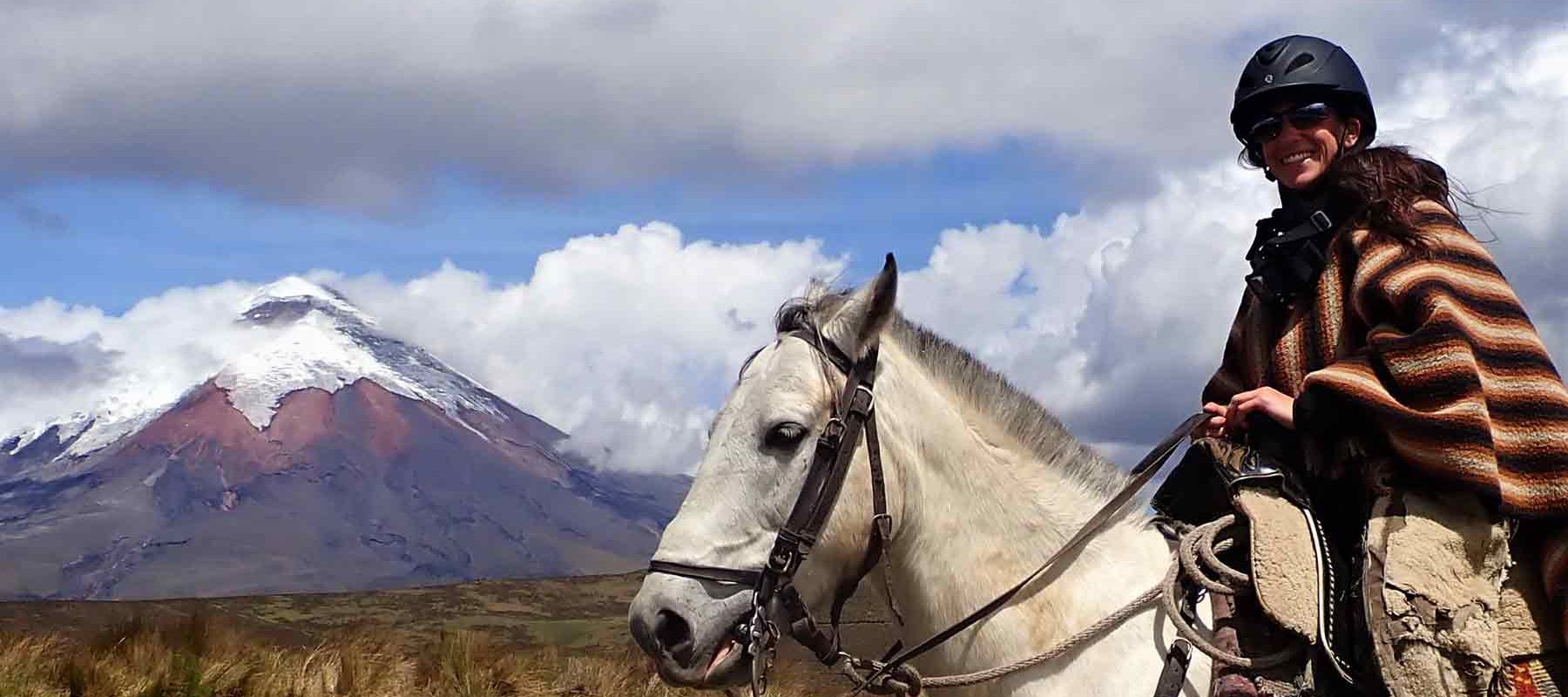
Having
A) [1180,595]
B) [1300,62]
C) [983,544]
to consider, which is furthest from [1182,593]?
[1300,62]

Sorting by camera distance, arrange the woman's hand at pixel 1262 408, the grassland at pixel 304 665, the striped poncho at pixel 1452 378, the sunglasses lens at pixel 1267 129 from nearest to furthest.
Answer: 1. the striped poncho at pixel 1452 378
2. the woman's hand at pixel 1262 408
3. the sunglasses lens at pixel 1267 129
4. the grassland at pixel 304 665

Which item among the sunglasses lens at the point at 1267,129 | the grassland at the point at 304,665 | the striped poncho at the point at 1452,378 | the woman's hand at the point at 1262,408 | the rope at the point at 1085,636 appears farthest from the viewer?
the grassland at the point at 304,665

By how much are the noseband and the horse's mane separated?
337 millimetres

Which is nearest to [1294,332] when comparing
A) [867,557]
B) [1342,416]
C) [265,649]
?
[1342,416]

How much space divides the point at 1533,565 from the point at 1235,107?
188cm

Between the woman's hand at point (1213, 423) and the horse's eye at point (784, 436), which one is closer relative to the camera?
the woman's hand at point (1213, 423)

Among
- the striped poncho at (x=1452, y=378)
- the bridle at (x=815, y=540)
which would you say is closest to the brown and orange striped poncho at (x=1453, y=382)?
the striped poncho at (x=1452, y=378)

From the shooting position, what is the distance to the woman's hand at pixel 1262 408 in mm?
4203

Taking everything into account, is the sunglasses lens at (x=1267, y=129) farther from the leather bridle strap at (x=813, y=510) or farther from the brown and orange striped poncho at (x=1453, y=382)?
the leather bridle strap at (x=813, y=510)

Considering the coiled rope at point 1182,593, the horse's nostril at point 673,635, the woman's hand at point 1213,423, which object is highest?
the woman's hand at point 1213,423

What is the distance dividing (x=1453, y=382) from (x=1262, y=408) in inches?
24.8

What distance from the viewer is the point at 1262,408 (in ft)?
14.0

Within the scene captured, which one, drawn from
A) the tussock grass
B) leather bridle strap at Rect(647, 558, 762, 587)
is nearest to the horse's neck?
leather bridle strap at Rect(647, 558, 762, 587)

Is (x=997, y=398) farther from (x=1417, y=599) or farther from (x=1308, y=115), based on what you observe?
(x=1417, y=599)
